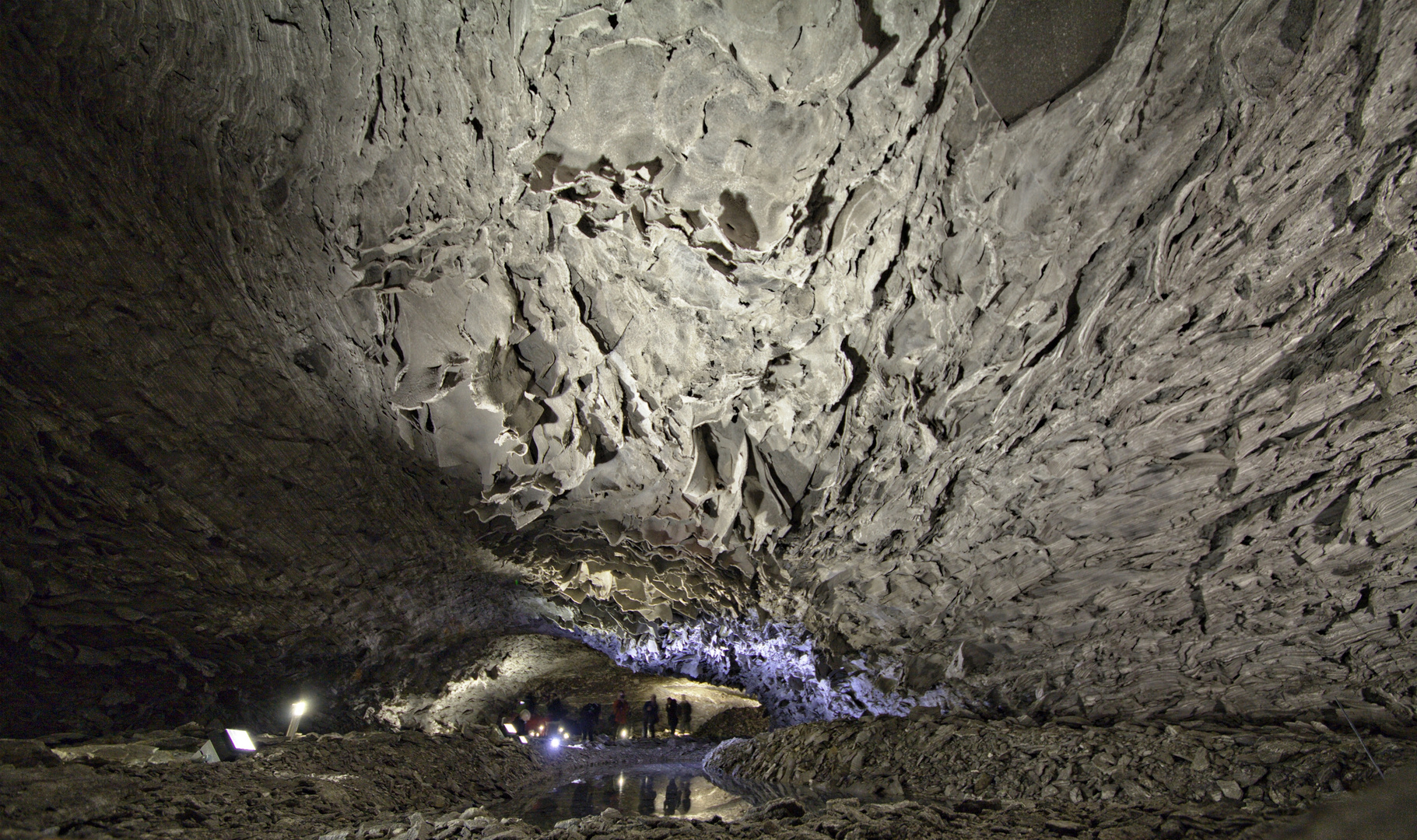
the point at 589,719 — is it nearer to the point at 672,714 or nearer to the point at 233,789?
the point at 672,714

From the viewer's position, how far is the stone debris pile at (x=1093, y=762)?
2680 millimetres

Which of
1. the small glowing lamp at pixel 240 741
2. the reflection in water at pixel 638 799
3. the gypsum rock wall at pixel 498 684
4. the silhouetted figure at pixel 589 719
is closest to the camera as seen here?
the reflection in water at pixel 638 799

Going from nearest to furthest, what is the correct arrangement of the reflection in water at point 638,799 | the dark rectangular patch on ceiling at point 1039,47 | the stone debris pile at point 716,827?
1. the dark rectangular patch on ceiling at point 1039,47
2. the stone debris pile at point 716,827
3. the reflection in water at point 638,799

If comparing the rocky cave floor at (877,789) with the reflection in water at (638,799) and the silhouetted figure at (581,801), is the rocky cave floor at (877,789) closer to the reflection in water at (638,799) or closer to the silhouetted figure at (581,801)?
the reflection in water at (638,799)

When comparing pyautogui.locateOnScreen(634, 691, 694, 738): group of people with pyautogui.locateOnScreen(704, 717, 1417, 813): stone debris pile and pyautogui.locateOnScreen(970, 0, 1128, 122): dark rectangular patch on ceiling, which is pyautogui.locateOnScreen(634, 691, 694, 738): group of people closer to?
pyautogui.locateOnScreen(704, 717, 1417, 813): stone debris pile

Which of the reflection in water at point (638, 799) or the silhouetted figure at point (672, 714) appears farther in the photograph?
the silhouetted figure at point (672, 714)

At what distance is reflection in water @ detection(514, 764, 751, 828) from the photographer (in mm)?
3779

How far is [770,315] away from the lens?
325 centimetres

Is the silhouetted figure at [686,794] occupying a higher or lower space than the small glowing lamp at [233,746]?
lower

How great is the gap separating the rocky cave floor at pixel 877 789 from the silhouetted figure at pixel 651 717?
7.84 meters

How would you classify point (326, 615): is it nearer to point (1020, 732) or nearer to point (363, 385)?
point (363, 385)

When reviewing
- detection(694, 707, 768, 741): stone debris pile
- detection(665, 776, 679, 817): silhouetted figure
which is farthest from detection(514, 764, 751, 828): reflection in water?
detection(694, 707, 768, 741): stone debris pile

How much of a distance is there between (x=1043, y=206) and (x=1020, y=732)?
3574 mm

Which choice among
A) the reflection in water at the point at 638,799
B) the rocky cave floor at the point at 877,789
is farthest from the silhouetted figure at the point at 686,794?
the rocky cave floor at the point at 877,789
